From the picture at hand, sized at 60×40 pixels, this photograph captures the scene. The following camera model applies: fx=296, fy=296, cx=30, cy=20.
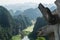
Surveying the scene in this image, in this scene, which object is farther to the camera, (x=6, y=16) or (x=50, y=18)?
(x=6, y=16)

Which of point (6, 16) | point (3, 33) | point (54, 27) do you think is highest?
point (6, 16)

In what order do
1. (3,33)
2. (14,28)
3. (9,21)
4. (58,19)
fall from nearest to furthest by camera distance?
(58,19) → (3,33) → (14,28) → (9,21)

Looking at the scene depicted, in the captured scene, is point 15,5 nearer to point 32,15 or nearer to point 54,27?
point 32,15

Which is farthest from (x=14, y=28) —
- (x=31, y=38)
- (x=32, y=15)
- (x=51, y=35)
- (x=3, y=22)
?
(x=51, y=35)

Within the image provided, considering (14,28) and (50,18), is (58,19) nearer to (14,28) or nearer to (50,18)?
(50,18)

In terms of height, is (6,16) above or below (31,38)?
above

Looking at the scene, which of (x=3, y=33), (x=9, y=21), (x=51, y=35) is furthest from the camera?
(x=9, y=21)

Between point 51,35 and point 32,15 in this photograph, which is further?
point 32,15

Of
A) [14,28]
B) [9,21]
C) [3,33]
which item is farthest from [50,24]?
[9,21]

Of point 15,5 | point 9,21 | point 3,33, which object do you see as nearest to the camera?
point 3,33
